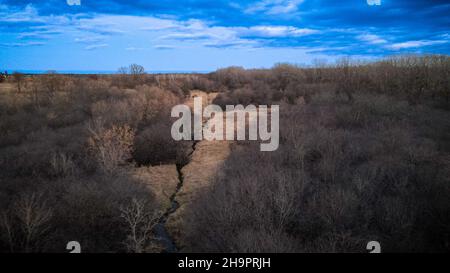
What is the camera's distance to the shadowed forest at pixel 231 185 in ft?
13.5

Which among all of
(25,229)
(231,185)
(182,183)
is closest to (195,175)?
(182,183)

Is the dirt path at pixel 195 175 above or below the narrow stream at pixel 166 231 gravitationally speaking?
above

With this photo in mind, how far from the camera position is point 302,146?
7.02 metres

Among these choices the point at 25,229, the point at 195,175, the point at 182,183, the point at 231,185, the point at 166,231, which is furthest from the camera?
the point at 195,175

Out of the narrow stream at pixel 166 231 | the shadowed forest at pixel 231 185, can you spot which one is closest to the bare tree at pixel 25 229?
the shadowed forest at pixel 231 185

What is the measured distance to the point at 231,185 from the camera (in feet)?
17.3

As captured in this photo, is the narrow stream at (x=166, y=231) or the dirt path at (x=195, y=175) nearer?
the narrow stream at (x=166, y=231)

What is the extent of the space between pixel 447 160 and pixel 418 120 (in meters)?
3.82

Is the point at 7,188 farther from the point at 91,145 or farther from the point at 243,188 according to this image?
the point at 243,188

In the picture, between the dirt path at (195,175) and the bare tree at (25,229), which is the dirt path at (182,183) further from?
the bare tree at (25,229)

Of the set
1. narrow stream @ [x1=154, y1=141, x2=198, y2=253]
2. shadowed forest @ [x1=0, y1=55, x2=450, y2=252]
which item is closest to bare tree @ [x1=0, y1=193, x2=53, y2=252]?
shadowed forest @ [x1=0, y1=55, x2=450, y2=252]

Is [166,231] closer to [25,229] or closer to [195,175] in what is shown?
[25,229]

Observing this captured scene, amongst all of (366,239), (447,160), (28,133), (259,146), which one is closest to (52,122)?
(28,133)

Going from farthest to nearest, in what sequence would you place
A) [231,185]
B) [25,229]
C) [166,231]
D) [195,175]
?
[195,175], [231,185], [166,231], [25,229]
